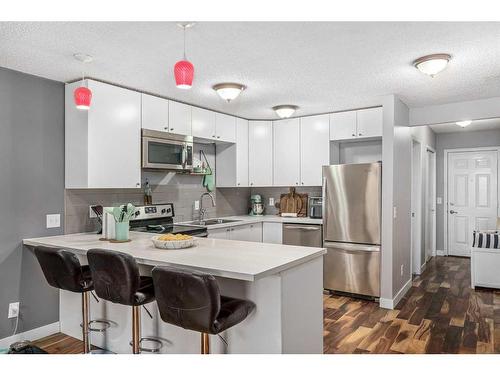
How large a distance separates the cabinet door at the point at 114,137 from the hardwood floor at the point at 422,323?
231 cm

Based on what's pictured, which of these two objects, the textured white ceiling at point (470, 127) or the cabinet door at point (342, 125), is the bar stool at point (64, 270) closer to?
the cabinet door at point (342, 125)

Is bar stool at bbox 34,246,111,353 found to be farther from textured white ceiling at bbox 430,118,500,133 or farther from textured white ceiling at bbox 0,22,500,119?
textured white ceiling at bbox 430,118,500,133

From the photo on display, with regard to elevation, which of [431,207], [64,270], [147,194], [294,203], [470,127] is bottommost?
[64,270]

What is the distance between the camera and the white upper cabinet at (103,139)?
319 cm

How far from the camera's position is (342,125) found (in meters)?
4.56

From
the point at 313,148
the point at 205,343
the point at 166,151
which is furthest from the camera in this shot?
the point at 313,148

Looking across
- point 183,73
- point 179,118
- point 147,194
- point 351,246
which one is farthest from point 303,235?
point 183,73

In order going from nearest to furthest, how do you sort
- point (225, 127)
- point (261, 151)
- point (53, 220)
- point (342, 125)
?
1. point (53, 220)
2. point (342, 125)
3. point (225, 127)
4. point (261, 151)

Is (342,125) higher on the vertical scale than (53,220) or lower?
higher

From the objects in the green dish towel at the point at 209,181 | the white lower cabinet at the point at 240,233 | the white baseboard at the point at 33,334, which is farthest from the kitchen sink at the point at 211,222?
the white baseboard at the point at 33,334

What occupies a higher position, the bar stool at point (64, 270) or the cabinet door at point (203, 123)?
the cabinet door at point (203, 123)

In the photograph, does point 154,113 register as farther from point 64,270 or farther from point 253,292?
point 253,292

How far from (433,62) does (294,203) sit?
116 inches

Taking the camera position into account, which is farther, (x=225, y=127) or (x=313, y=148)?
(x=313, y=148)
